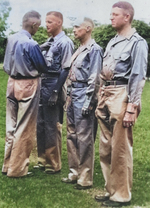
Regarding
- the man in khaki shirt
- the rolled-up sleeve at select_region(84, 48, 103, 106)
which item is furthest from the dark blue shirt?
the man in khaki shirt

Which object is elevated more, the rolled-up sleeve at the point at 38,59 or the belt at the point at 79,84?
the rolled-up sleeve at the point at 38,59

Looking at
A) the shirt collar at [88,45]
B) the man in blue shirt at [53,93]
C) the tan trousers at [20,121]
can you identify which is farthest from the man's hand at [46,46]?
the shirt collar at [88,45]

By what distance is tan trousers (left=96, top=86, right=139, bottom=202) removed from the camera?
493cm

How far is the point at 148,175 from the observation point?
22.5ft

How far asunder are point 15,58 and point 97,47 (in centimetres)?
121

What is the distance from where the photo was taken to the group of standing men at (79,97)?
4930 mm

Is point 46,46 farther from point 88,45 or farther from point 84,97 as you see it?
point 84,97

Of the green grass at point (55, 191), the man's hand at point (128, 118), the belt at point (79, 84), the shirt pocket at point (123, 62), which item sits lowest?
the green grass at point (55, 191)

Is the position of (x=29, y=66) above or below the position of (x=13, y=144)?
above

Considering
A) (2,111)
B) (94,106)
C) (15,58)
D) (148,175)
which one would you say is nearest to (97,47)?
(94,106)

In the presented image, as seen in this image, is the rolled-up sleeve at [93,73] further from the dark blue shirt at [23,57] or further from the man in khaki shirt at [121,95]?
the dark blue shirt at [23,57]

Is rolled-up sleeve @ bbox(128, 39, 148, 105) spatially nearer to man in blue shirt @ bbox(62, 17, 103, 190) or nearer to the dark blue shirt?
man in blue shirt @ bbox(62, 17, 103, 190)

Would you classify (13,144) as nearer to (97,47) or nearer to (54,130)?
(54,130)

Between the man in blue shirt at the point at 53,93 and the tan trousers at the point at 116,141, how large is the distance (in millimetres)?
1455
